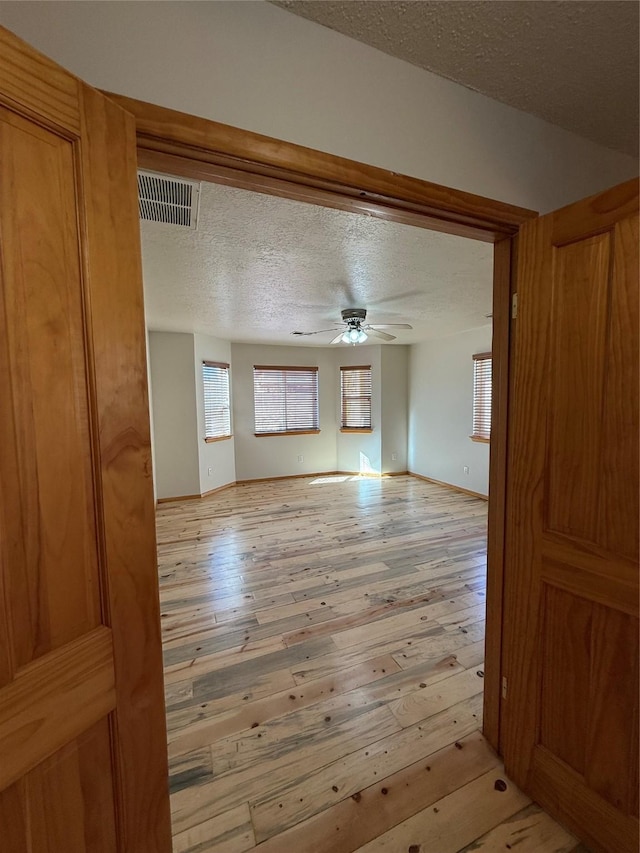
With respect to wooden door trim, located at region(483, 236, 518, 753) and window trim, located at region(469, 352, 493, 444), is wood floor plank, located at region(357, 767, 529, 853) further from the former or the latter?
window trim, located at region(469, 352, 493, 444)

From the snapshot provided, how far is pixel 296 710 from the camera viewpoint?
5.43ft

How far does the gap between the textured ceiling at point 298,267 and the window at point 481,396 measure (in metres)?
0.80

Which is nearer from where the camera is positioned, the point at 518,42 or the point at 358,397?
the point at 518,42

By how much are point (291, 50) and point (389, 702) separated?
2.54 metres

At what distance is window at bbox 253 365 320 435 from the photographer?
6.04m

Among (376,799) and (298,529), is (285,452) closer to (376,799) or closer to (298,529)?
(298,529)

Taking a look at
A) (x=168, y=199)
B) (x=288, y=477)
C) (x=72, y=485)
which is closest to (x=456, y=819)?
(x=72, y=485)

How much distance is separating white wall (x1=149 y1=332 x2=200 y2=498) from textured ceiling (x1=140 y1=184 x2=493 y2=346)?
0.59 meters

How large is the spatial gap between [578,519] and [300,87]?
1486 millimetres

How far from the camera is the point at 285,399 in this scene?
6238 millimetres

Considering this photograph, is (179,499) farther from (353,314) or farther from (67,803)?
(67,803)

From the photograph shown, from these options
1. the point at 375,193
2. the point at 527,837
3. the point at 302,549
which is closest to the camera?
the point at 375,193

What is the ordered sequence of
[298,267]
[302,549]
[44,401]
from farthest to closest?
[302,549] < [298,267] < [44,401]

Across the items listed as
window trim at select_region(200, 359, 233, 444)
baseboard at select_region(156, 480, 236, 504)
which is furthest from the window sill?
baseboard at select_region(156, 480, 236, 504)
